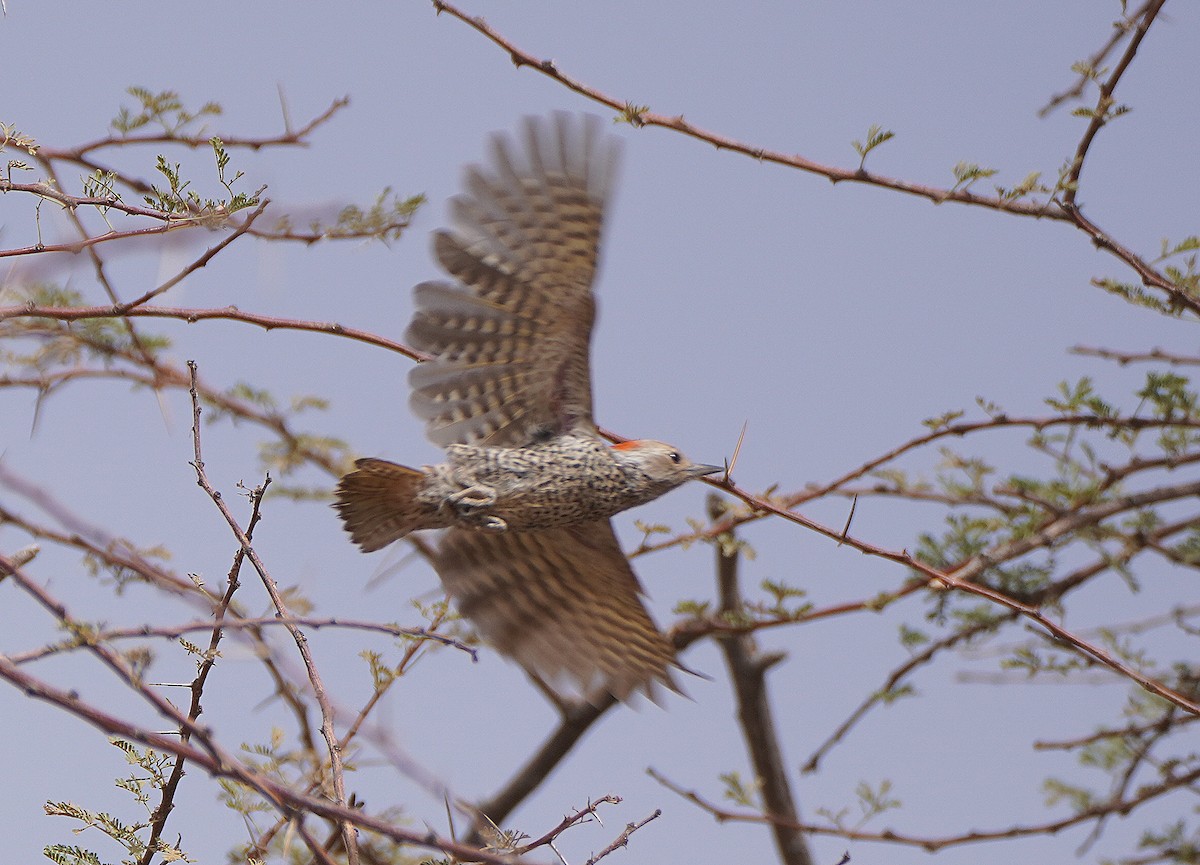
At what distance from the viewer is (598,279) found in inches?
148

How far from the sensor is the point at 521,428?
3.97m

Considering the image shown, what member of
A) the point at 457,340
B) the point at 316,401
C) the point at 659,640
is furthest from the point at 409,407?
the point at 659,640

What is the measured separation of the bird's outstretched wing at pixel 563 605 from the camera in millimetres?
4012

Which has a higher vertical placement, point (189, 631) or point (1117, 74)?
point (1117, 74)

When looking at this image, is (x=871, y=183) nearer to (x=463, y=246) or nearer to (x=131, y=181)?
(x=463, y=246)

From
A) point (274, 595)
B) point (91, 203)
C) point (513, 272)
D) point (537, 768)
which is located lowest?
point (274, 595)

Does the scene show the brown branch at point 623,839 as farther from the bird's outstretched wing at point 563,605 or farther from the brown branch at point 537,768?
the brown branch at point 537,768

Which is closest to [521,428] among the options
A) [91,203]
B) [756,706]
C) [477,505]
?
[477,505]

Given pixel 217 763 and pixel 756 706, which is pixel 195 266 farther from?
pixel 756 706

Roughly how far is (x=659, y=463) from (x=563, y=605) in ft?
1.88

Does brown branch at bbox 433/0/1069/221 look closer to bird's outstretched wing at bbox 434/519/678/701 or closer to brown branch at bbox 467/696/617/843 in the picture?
bird's outstretched wing at bbox 434/519/678/701

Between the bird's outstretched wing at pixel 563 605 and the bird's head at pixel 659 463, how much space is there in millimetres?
243

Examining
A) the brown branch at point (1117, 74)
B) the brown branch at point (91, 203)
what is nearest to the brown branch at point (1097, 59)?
the brown branch at point (1117, 74)

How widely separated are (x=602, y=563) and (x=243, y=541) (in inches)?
73.0
